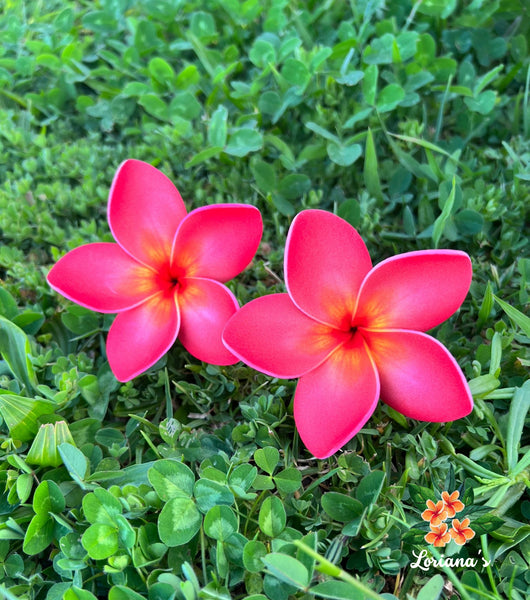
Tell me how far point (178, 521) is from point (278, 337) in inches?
13.9

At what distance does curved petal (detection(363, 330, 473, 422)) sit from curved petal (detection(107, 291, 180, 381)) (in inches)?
14.5

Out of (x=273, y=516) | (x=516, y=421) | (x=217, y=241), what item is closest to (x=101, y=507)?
(x=273, y=516)

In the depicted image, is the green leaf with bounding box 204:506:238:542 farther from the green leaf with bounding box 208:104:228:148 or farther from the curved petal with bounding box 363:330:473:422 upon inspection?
the green leaf with bounding box 208:104:228:148

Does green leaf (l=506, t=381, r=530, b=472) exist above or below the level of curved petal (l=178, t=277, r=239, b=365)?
below

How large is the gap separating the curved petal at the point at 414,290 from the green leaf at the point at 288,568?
15.8 inches

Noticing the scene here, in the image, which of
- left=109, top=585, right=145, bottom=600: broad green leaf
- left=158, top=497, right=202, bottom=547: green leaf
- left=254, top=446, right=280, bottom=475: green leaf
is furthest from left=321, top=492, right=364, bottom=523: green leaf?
left=109, top=585, right=145, bottom=600: broad green leaf

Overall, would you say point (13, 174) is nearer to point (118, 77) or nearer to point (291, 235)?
point (118, 77)

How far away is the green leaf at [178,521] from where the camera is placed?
0.98 metres

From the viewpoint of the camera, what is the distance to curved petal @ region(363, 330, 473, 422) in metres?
0.95

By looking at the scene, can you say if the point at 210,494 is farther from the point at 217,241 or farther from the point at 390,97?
the point at 390,97

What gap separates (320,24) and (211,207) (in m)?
1.14

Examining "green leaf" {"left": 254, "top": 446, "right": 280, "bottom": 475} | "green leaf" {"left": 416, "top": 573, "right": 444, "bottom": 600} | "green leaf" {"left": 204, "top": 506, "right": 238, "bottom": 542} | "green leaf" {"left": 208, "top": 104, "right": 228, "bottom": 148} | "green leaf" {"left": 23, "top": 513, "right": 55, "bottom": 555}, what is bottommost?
"green leaf" {"left": 416, "top": 573, "right": 444, "bottom": 600}

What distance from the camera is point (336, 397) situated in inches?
39.2

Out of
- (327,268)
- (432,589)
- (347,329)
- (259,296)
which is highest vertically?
(327,268)
